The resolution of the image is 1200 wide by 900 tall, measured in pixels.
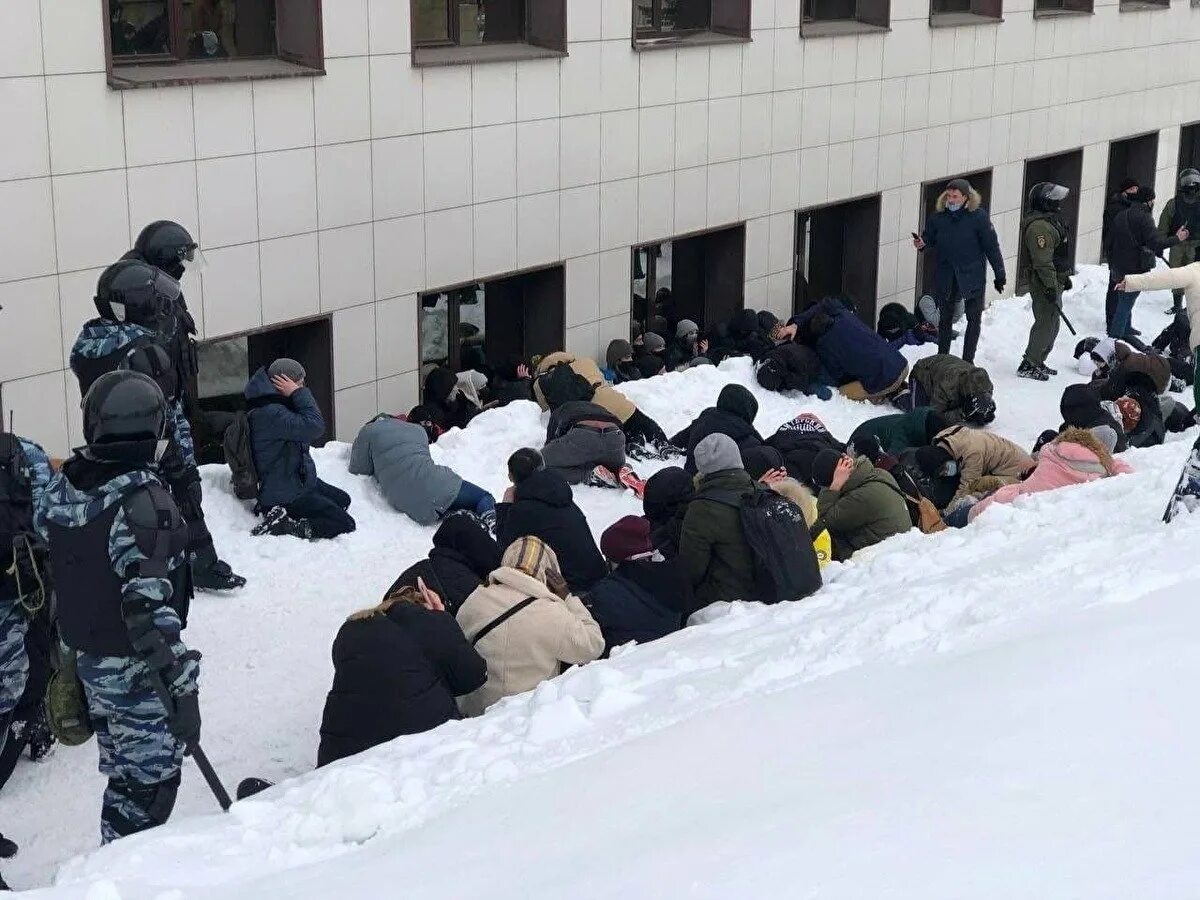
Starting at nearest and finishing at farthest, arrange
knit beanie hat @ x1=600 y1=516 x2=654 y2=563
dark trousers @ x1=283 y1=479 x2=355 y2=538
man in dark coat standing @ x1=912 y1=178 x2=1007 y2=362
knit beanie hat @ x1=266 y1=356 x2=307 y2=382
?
knit beanie hat @ x1=600 y1=516 x2=654 y2=563, knit beanie hat @ x1=266 y1=356 x2=307 y2=382, dark trousers @ x1=283 y1=479 x2=355 y2=538, man in dark coat standing @ x1=912 y1=178 x2=1007 y2=362

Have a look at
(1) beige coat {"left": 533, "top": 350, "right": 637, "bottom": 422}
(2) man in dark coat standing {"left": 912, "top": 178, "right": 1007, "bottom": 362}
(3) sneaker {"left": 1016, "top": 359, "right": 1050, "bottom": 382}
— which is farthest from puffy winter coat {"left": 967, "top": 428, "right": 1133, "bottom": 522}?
(3) sneaker {"left": 1016, "top": 359, "right": 1050, "bottom": 382}

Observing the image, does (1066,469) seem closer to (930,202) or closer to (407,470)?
(407,470)

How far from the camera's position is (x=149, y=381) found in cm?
529

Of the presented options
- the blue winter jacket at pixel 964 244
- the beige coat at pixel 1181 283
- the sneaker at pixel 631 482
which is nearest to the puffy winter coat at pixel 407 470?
the sneaker at pixel 631 482

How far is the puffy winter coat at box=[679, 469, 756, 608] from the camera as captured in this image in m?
7.44

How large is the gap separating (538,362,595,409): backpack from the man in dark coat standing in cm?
448

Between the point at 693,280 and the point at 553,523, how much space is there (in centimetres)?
872

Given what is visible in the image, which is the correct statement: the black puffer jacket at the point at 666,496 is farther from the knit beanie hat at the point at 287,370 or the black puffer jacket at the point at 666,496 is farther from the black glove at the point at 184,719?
the black glove at the point at 184,719

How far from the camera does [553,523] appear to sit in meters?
7.66

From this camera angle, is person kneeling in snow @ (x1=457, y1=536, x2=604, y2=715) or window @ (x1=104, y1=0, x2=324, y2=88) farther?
window @ (x1=104, y1=0, x2=324, y2=88)

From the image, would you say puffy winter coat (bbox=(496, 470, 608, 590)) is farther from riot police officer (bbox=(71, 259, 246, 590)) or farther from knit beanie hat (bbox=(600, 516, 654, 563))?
riot police officer (bbox=(71, 259, 246, 590))

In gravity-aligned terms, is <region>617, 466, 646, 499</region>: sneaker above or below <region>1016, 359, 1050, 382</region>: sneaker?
above

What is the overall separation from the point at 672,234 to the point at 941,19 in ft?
18.5

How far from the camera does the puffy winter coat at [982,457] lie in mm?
10227
